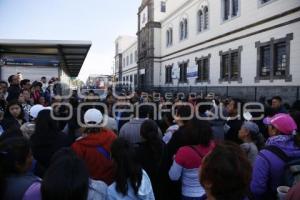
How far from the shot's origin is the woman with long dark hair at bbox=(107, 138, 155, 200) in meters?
3.17

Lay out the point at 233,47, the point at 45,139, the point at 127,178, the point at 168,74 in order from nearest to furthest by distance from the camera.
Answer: the point at 127,178 < the point at 45,139 < the point at 233,47 < the point at 168,74

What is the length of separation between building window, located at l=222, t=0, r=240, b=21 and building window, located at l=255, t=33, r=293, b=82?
438 centimetres

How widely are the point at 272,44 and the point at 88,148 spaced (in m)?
18.0

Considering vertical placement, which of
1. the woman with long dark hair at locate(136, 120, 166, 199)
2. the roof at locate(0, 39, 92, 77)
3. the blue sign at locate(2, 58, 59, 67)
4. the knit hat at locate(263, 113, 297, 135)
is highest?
the roof at locate(0, 39, 92, 77)

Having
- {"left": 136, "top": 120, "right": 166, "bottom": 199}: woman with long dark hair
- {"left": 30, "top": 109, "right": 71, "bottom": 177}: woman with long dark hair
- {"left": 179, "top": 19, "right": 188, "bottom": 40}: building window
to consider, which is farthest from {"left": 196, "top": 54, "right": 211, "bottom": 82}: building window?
{"left": 30, "top": 109, "right": 71, "bottom": 177}: woman with long dark hair

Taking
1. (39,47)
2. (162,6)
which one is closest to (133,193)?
(39,47)

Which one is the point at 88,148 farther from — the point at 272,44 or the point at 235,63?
the point at 235,63

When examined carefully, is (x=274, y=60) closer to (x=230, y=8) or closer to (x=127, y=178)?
(x=230, y=8)

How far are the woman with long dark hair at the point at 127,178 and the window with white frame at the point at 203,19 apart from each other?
28.5 meters

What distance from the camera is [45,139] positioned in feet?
13.2

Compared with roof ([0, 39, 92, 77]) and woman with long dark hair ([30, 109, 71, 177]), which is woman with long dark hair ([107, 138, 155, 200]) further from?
roof ([0, 39, 92, 77])

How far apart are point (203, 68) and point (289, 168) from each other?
27485mm

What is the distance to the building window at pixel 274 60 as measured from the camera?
18.1 m

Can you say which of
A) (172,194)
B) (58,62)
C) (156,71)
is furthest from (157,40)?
(172,194)
